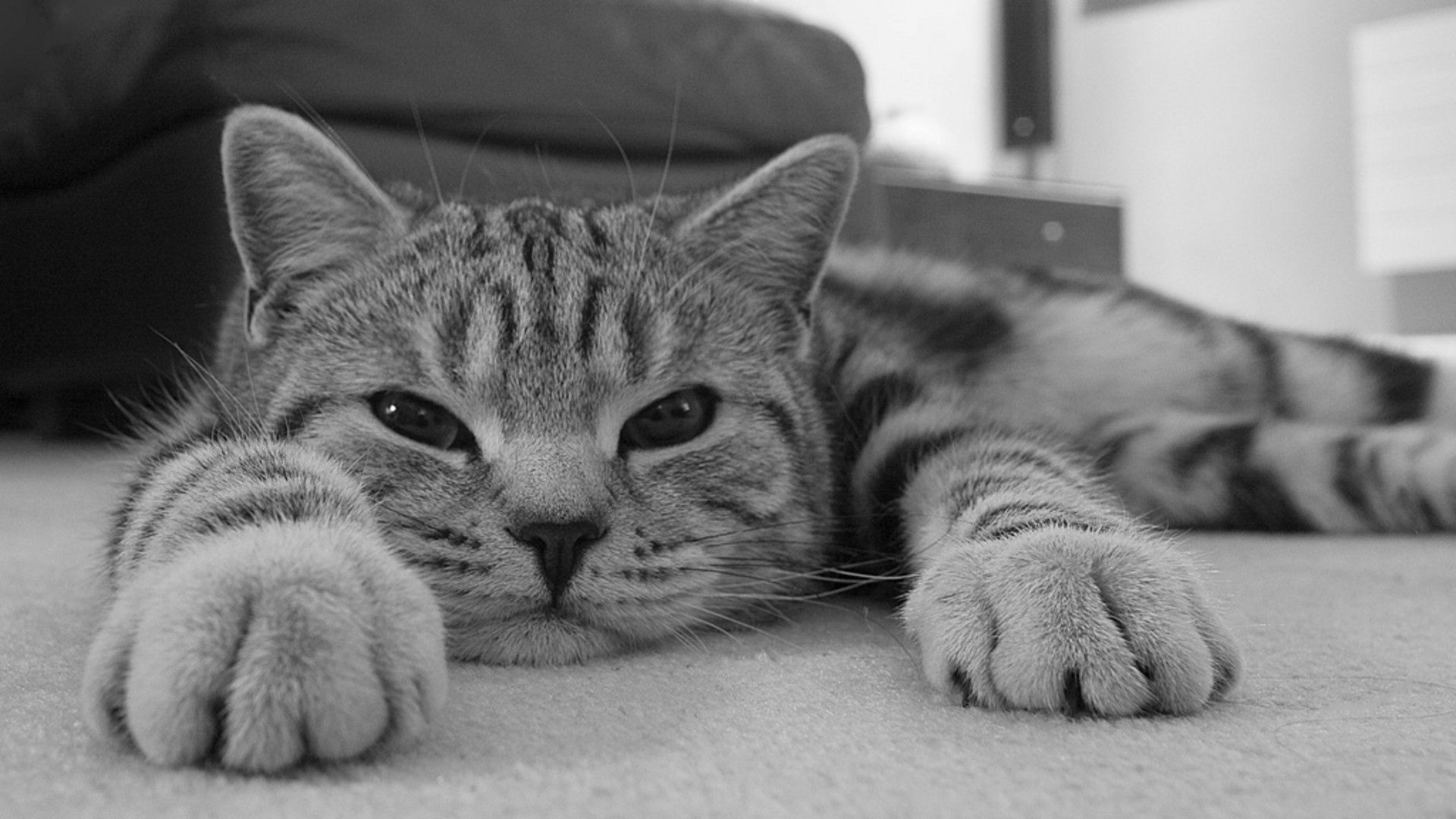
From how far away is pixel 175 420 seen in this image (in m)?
1.25

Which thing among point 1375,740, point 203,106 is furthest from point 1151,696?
point 203,106

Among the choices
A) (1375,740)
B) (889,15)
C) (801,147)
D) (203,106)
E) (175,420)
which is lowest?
(1375,740)

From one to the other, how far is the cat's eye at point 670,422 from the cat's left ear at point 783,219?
0.58 feet

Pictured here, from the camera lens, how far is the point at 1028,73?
18.2 feet

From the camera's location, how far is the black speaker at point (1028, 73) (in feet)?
18.2

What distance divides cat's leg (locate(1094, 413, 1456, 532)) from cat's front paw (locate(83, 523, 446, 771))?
115 centimetres

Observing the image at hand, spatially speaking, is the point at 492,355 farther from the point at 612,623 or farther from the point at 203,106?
the point at 203,106

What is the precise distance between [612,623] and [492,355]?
0.25 metres

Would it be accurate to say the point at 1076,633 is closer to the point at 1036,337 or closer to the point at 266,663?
the point at 266,663

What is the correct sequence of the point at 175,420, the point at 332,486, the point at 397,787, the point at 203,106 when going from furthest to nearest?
the point at 203,106 < the point at 175,420 < the point at 332,486 < the point at 397,787

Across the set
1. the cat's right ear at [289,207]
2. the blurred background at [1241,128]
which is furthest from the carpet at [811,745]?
the blurred background at [1241,128]

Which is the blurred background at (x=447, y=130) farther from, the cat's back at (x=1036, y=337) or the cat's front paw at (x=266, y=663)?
the cat's front paw at (x=266, y=663)

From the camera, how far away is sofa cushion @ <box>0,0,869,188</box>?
207cm

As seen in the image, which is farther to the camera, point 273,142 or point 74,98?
point 74,98
